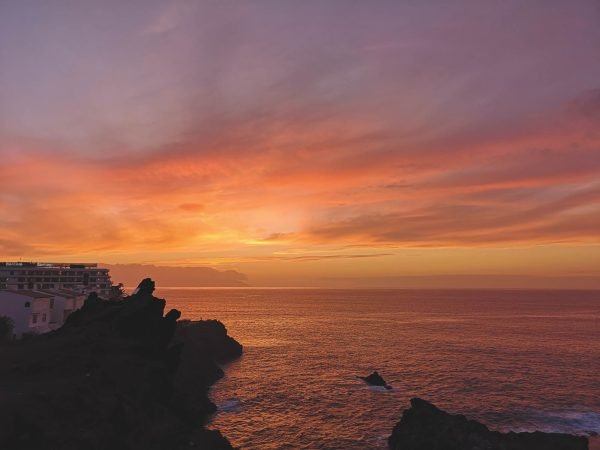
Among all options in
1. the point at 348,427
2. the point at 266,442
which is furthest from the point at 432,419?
the point at 266,442

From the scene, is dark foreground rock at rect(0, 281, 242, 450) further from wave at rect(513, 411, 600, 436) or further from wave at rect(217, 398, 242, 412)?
wave at rect(513, 411, 600, 436)

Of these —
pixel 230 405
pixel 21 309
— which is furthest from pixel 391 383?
pixel 21 309

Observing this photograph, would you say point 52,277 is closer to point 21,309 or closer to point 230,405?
point 21,309

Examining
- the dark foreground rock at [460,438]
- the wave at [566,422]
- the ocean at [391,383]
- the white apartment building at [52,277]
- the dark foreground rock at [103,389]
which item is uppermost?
the white apartment building at [52,277]

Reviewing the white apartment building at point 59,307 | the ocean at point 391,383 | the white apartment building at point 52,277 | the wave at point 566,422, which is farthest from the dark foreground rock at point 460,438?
the white apartment building at point 52,277

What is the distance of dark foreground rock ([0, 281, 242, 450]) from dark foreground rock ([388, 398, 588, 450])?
18742mm

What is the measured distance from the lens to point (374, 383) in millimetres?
72250

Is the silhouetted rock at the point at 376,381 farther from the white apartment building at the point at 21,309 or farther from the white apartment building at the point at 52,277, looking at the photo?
the white apartment building at the point at 52,277

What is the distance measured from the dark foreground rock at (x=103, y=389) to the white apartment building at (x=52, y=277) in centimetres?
12226

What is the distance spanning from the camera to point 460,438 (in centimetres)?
4044

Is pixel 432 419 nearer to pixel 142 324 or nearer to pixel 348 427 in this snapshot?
pixel 348 427

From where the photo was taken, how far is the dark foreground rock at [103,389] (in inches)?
1180

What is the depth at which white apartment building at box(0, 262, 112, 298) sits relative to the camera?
165m

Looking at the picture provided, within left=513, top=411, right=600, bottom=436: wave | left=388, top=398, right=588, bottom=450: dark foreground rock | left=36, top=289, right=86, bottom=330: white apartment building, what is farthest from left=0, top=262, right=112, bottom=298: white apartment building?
left=513, top=411, right=600, bottom=436: wave
